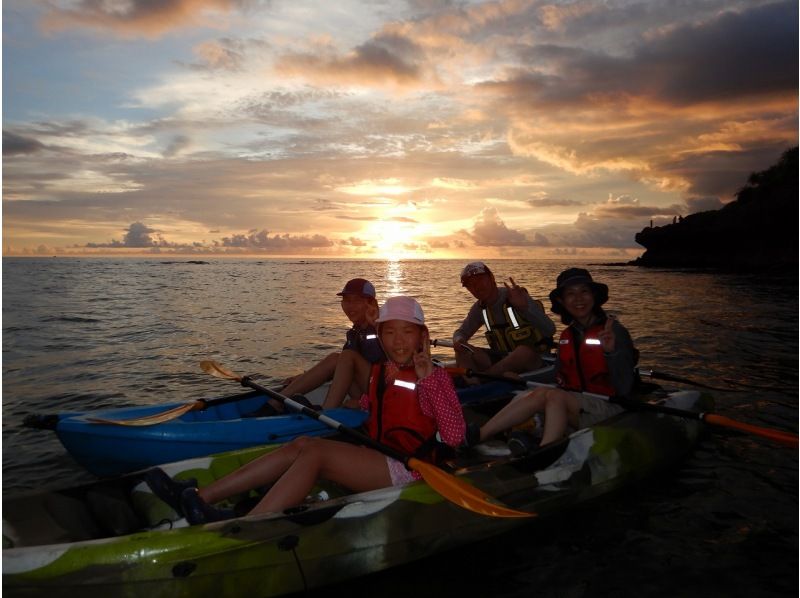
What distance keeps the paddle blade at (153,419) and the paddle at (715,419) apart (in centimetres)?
392

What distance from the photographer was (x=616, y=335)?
5.88 meters

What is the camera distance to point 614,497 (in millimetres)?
5703

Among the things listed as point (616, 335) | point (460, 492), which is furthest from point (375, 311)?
point (460, 492)

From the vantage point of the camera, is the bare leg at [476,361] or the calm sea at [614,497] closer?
the calm sea at [614,497]

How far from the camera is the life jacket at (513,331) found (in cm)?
867

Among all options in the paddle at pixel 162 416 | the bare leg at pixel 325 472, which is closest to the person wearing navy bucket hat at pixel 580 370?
the bare leg at pixel 325 472

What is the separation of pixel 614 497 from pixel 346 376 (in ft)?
10.3

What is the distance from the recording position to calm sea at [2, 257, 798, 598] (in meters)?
4.47

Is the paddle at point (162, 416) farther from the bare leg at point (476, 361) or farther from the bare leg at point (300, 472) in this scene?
the bare leg at point (476, 361)

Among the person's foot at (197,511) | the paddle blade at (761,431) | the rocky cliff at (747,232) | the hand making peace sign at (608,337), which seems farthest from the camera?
the rocky cliff at (747,232)

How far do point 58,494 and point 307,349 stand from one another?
34.8ft

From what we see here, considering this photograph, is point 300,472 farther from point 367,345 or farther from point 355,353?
point 367,345

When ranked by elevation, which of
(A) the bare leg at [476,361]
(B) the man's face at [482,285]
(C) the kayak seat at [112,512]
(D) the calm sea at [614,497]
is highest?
(B) the man's face at [482,285]

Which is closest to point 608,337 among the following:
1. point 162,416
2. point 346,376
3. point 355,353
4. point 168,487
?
point 355,353
